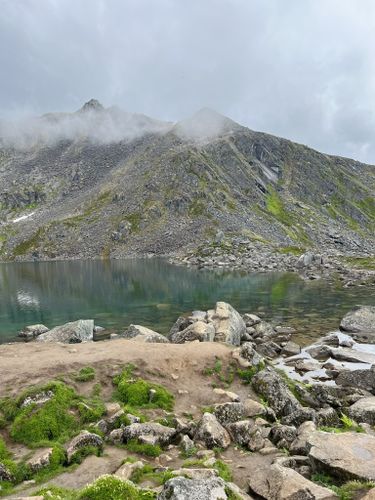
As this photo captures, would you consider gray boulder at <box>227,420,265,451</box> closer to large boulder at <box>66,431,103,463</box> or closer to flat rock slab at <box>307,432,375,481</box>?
flat rock slab at <box>307,432,375,481</box>

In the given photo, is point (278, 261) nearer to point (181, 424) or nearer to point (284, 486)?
point (181, 424)

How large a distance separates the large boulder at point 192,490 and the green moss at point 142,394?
12305mm

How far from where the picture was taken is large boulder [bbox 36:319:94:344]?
4538 cm

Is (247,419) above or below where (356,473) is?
below

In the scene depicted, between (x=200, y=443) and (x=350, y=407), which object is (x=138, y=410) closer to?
(x=200, y=443)

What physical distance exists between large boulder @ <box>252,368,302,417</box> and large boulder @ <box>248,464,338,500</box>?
30.2 ft

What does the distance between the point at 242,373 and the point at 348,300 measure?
1830 inches

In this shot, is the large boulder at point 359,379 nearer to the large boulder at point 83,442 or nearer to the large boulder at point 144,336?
the large boulder at point 144,336

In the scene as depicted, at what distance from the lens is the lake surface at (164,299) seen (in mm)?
58125

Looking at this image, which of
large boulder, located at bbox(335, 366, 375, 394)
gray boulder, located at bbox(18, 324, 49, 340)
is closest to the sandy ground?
large boulder, located at bbox(335, 366, 375, 394)

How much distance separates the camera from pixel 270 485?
15180mm

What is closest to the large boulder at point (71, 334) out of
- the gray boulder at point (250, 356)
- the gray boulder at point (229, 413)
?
the gray boulder at point (250, 356)

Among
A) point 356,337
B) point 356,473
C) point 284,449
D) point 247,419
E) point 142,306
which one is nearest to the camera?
point 356,473

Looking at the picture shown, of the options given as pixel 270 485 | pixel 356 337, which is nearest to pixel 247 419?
pixel 270 485
